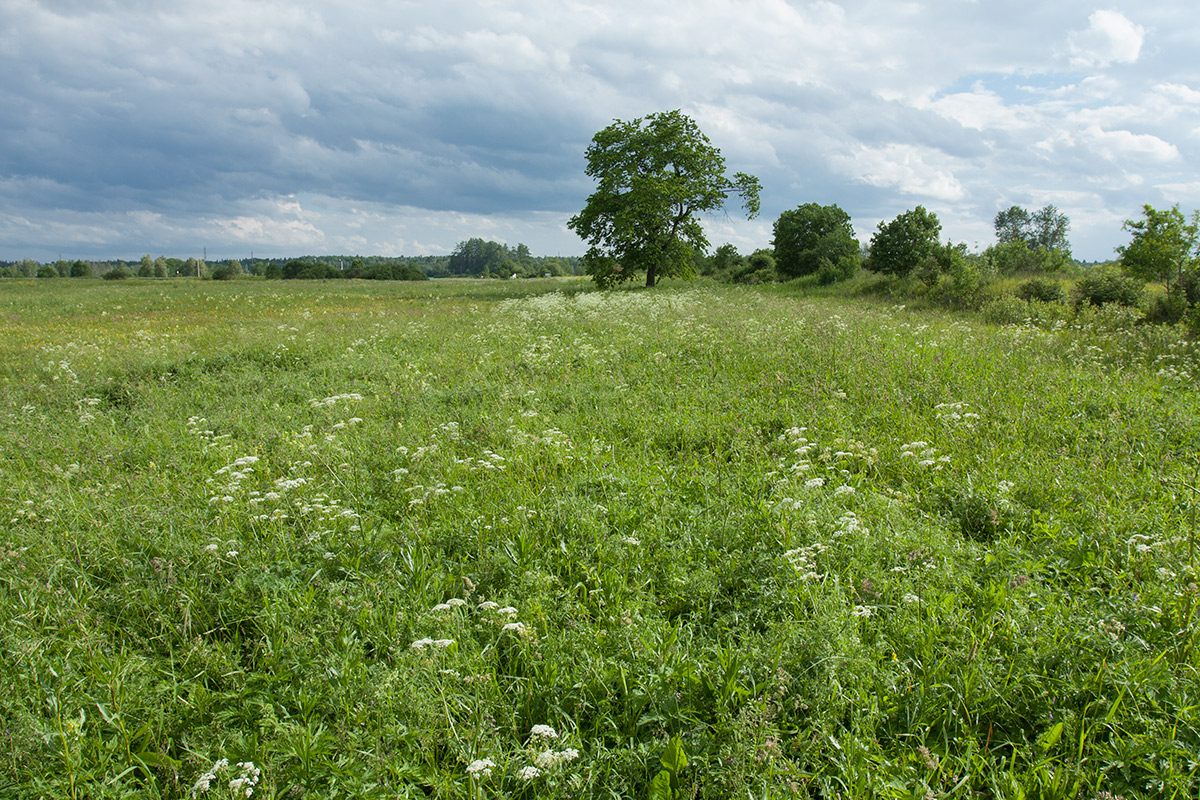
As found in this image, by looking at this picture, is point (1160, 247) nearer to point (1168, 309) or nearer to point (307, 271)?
point (1168, 309)

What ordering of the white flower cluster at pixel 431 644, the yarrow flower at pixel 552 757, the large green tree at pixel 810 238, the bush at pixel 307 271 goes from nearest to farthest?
the yarrow flower at pixel 552 757
the white flower cluster at pixel 431 644
the large green tree at pixel 810 238
the bush at pixel 307 271

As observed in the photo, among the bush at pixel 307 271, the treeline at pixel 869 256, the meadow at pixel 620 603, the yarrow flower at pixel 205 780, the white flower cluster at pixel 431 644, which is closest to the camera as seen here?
the yarrow flower at pixel 205 780

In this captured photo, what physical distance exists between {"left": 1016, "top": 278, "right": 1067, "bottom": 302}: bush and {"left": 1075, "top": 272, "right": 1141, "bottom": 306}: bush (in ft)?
1.57

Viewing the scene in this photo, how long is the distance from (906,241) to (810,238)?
40.8 feet

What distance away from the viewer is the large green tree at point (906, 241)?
2789 centimetres

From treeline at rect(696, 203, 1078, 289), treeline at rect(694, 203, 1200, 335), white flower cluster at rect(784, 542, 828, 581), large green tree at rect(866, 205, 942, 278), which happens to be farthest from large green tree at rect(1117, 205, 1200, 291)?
white flower cluster at rect(784, 542, 828, 581)

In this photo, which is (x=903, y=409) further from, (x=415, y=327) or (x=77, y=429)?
(x=415, y=327)

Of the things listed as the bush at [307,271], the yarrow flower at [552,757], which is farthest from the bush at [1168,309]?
the bush at [307,271]

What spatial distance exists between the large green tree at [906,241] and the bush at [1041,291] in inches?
306

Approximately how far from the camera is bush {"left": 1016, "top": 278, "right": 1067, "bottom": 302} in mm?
18312

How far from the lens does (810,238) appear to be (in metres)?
40.3

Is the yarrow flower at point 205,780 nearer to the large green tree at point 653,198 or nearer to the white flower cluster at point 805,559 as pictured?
the white flower cluster at point 805,559

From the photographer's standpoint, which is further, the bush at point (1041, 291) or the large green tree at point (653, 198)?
the large green tree at point (653, 198)

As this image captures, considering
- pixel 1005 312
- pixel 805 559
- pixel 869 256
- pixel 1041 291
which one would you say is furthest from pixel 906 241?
pixel 805 559
